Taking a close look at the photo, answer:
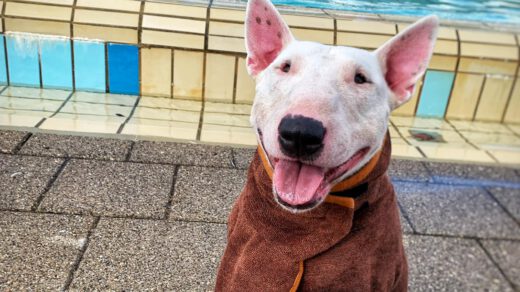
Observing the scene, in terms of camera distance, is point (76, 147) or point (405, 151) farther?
point (76, 147)

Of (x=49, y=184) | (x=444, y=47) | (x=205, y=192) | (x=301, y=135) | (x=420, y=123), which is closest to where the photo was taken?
(x=301, y=135)

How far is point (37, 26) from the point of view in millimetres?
3615

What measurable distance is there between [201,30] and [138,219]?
1.55m

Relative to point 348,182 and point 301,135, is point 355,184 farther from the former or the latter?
point 301,135

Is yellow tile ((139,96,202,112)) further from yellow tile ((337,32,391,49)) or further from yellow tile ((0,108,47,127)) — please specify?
yellow tile ((337,32,391,49))

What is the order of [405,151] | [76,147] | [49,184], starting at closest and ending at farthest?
[49,184], [405,151], [76,147]

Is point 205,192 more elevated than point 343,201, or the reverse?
point 343,201

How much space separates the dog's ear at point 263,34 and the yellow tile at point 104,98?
2.28 metres

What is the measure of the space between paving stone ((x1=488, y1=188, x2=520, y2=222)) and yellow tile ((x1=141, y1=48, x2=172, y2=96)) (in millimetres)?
3081

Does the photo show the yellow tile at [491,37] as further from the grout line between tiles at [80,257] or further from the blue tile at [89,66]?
the blue tile at [89,66]

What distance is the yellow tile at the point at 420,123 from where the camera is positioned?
201cm

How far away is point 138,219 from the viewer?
2.63 m

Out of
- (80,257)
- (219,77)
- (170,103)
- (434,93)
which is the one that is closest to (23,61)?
(170,103)

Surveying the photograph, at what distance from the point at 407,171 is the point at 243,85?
136 cm
